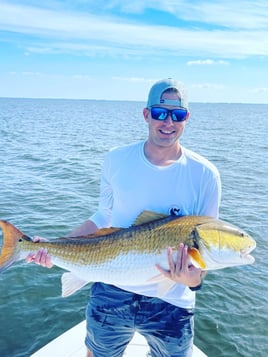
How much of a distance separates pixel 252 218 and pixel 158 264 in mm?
9381

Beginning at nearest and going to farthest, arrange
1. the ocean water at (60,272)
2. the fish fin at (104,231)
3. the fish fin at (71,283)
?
the fish fin at (104,231) → the fish fin at (71,283) → the ocean water at (60,272)

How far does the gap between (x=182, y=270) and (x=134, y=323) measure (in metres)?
0.73

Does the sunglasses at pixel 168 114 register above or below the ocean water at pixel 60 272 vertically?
above

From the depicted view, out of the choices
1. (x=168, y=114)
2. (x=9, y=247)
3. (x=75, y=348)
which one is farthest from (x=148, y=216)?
(x=75, y=348)

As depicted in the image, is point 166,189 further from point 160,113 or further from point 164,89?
point 164,89

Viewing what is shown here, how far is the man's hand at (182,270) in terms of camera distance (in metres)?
2.93

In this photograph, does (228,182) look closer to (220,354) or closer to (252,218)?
(252,218)

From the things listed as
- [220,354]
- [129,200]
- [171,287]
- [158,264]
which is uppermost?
[129,200]

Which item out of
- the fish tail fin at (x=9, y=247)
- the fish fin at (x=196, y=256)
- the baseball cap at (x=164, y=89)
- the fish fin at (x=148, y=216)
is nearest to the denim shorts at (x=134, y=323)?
the fish fin at (x=196, y=256)

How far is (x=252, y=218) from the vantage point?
11859 millimetres

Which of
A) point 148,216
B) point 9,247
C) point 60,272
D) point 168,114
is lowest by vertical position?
point 60,272

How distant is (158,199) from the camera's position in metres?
3.22

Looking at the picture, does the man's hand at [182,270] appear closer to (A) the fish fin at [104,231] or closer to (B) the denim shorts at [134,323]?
(B) the denim shorts at [134,323]

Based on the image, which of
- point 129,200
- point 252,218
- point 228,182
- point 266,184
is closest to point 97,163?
point 228,182
